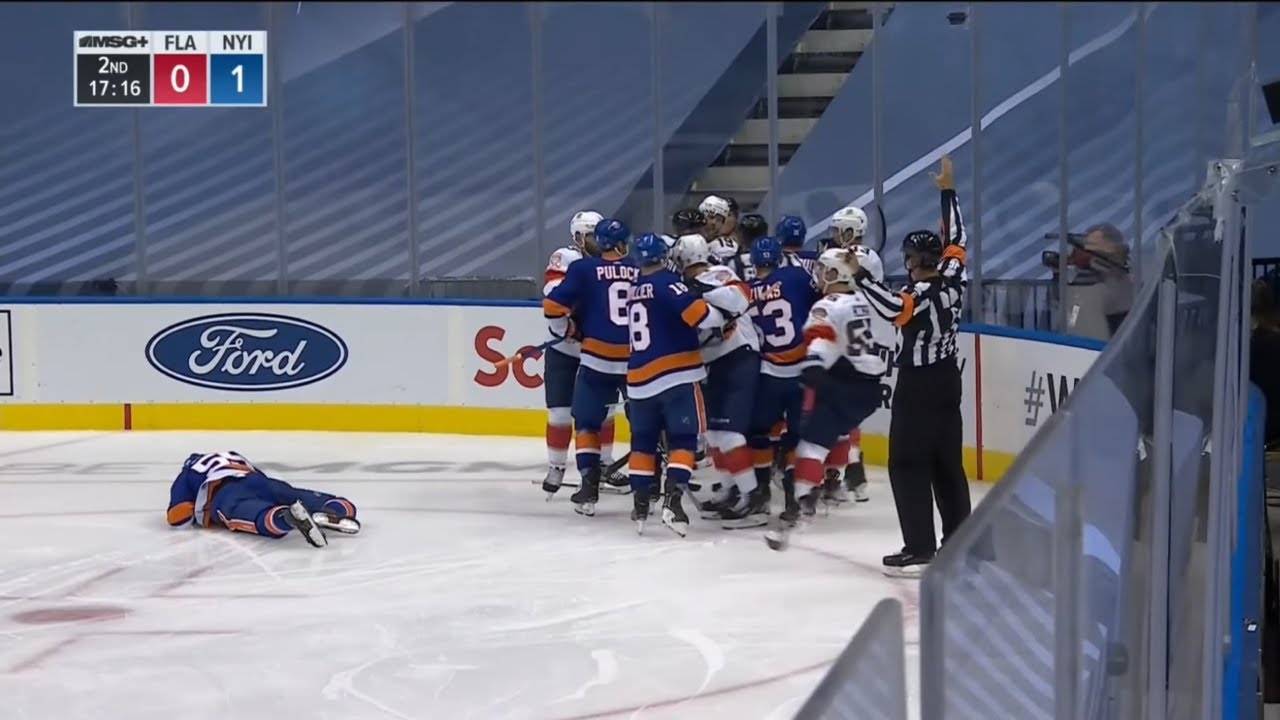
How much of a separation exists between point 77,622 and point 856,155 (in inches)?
226

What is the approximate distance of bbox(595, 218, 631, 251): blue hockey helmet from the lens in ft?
21.1

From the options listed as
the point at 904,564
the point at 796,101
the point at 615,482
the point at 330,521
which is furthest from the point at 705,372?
the point at 796,101

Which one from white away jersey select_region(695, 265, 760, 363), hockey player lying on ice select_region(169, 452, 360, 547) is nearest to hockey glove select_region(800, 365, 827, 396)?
white away jersey select_region(695, 265, 760, 363)

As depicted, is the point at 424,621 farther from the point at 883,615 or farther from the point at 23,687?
the point at 883,615

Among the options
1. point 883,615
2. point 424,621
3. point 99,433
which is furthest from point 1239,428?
point 99,433

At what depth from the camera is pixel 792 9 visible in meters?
9.73

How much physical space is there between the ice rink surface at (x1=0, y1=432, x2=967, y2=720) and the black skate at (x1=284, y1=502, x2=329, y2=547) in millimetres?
52

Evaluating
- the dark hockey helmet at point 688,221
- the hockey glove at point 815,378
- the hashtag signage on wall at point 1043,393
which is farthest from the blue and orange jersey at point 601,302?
the hashtag signage on wall at point 1043,393

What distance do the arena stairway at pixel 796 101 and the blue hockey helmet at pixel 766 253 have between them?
10.5 ft

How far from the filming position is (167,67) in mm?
10164

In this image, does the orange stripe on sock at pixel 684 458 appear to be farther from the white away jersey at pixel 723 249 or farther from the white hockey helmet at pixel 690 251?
the white away jersey at pixel 723 249

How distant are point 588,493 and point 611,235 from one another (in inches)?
42.5

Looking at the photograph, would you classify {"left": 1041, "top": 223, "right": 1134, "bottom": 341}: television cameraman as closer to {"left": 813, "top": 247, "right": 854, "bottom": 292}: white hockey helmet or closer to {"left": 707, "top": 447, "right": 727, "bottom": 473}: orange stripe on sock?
{"left": 707, "top": 447, "right": 727, "bottom": 473}: orange stripe on sock

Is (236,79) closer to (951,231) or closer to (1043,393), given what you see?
(1043,393)
